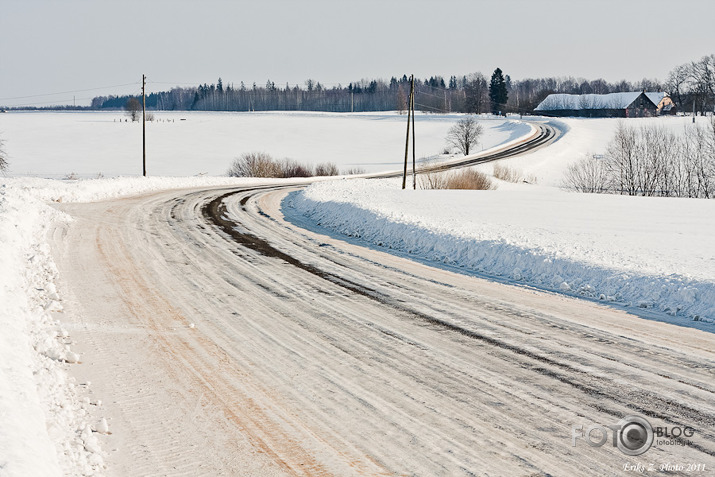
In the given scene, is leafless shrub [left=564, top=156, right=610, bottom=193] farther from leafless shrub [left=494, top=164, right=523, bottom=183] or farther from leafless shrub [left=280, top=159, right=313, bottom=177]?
leafless shrub [left=280, top=159, right=313, bottom=177]

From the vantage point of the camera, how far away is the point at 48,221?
50.4 ft

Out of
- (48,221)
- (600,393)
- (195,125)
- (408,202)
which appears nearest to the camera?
(600,393)

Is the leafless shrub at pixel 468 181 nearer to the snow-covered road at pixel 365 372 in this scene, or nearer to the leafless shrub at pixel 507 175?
the leafless shrub at pixel 507 175

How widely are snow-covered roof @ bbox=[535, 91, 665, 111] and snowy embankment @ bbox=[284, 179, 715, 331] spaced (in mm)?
108021

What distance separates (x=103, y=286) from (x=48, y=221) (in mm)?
6928

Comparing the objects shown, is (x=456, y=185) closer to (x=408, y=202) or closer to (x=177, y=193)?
(x=408, y=202)

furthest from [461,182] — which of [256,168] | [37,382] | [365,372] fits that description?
[37,382]

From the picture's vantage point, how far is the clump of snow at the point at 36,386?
4.17 meters

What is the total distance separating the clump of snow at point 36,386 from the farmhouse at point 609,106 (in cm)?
12753

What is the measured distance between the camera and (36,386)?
18.1 ft

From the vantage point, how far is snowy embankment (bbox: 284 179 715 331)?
9.21m

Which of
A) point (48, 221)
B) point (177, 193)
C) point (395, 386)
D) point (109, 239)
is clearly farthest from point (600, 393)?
point (177, 193)

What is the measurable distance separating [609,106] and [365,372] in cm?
12958

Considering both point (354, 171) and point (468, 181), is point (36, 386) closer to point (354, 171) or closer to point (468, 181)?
point (468, 181)
